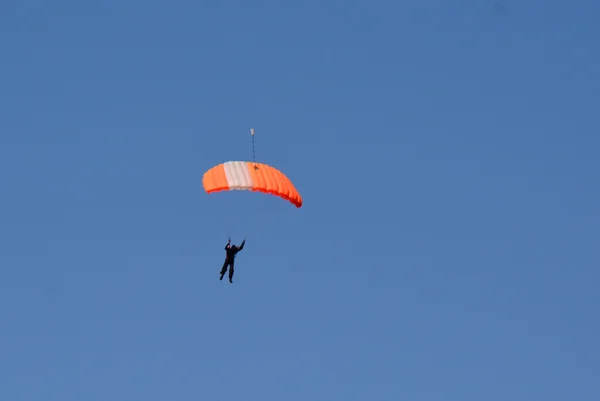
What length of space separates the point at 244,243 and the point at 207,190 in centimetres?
250

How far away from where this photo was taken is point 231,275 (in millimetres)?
91000

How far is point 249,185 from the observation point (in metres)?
88.1

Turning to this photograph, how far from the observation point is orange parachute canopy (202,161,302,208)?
88375mm

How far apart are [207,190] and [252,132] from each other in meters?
4.34

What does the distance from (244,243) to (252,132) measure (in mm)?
5833

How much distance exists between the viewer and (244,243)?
8988 cm

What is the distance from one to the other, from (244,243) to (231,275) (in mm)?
1733

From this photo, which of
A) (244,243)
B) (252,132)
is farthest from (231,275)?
(252,132)

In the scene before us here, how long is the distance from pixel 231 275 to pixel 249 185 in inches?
176

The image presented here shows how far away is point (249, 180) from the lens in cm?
8844

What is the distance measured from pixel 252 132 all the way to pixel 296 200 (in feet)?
16.6

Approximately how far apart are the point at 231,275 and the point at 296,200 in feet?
12.8

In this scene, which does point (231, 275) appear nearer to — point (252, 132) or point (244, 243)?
point (244, 243)

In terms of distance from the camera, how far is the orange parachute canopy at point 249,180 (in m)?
88.4
